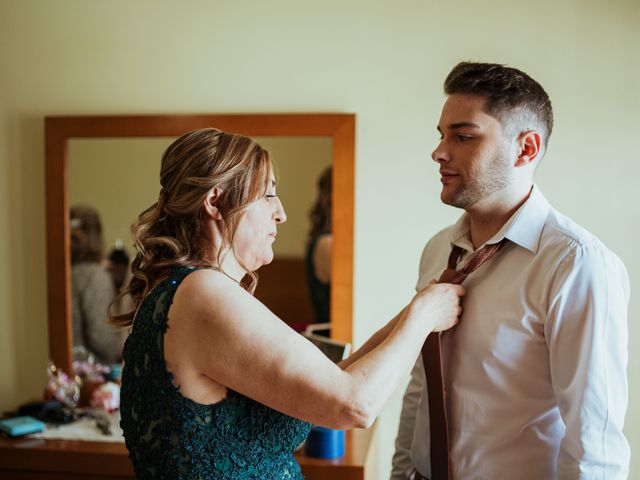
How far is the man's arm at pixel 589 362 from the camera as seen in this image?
4.31 feet

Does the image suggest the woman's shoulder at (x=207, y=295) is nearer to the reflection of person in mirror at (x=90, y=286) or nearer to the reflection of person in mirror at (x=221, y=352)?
the reflection of person in mirror at (x=221, y=352)

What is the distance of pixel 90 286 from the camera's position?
2.62m

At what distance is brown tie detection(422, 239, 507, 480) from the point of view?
1.54 m

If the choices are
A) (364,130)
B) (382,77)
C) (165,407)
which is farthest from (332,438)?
(382,77)

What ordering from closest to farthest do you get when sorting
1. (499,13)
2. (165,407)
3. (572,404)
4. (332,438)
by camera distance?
1. (165,407)
2. (572,404)
3. (332,438)
4. (499,13)

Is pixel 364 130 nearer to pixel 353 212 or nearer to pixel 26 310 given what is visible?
pixel 353 212

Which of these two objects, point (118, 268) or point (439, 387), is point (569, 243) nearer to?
point (439, 387)

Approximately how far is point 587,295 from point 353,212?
119 centimetres

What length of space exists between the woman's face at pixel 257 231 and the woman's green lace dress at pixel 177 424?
0.17 m

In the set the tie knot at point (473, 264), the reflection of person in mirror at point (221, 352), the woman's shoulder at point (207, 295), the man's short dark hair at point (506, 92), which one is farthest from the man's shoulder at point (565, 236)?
the woman's shoulder at point (207, 295)

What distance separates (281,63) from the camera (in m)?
2.45

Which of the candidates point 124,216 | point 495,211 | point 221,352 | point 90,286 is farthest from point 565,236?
point 90,286

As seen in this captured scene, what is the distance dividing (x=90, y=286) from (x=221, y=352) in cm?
165

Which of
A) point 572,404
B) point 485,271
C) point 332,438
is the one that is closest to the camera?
point 572,404
